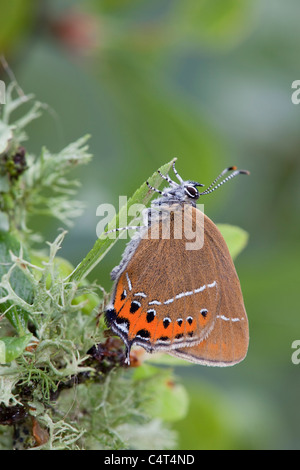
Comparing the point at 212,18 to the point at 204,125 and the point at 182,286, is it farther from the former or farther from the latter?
the point at 182,286

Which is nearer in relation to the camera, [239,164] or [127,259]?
[127,259]

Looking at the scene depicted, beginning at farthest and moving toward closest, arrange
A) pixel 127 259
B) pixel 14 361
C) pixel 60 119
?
pixel 60 119
pixel 127 259
pixel 14 361

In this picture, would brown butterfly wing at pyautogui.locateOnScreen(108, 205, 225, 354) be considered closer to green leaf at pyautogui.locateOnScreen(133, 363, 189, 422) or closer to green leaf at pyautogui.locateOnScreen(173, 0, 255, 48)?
green leaf at pyautogui.locateOnScreen(133, 363, 189, 422)

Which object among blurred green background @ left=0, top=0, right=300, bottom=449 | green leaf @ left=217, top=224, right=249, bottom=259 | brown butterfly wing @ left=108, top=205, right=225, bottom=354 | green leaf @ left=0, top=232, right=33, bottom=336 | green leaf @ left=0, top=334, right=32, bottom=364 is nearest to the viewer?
green leaf @ left=0, top=334, right=32, bottom=364

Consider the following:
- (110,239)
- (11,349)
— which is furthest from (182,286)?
(11,349)

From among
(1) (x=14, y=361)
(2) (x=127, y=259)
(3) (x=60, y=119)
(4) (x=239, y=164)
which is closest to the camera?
(1) (x=14, y=361)

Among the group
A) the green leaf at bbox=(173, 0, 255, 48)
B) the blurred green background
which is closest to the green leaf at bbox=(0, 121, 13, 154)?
the blurred green background

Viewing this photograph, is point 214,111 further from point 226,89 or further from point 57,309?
point 57,309

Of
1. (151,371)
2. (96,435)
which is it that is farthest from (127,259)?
(96,435)
